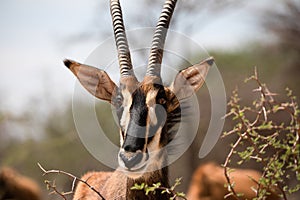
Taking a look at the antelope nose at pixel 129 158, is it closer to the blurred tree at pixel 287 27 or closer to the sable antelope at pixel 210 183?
the sable antelope at pixel 210 183

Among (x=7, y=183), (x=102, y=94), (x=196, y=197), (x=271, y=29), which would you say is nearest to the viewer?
(x=102, y=94)

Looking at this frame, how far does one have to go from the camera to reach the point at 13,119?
45.9ft

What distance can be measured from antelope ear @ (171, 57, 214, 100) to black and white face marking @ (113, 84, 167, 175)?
20 centimetres

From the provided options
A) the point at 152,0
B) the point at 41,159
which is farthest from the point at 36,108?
the point at 152,0

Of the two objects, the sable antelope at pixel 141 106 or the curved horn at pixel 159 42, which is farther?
the curved horn at pixel 159 42

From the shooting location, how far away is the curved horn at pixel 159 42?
4.45m

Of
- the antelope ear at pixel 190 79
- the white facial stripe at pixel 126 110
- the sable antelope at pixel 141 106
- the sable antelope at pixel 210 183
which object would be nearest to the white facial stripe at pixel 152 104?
the sable antelope at pixel 141 106

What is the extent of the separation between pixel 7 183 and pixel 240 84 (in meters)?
6.82

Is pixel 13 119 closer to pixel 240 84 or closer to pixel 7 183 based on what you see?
pixel 7 183

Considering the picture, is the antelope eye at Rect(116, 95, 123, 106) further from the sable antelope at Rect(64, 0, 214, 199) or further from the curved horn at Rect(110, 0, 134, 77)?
the curved horn at Rect(110, 0, 134, 77)

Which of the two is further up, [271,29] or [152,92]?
[271,29]

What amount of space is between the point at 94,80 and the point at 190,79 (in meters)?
0.70

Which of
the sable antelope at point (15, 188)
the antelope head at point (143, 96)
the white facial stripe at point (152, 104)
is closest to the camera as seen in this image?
the antelope head at point (143, 96)

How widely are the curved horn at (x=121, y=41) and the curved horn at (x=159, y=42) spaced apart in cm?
15
